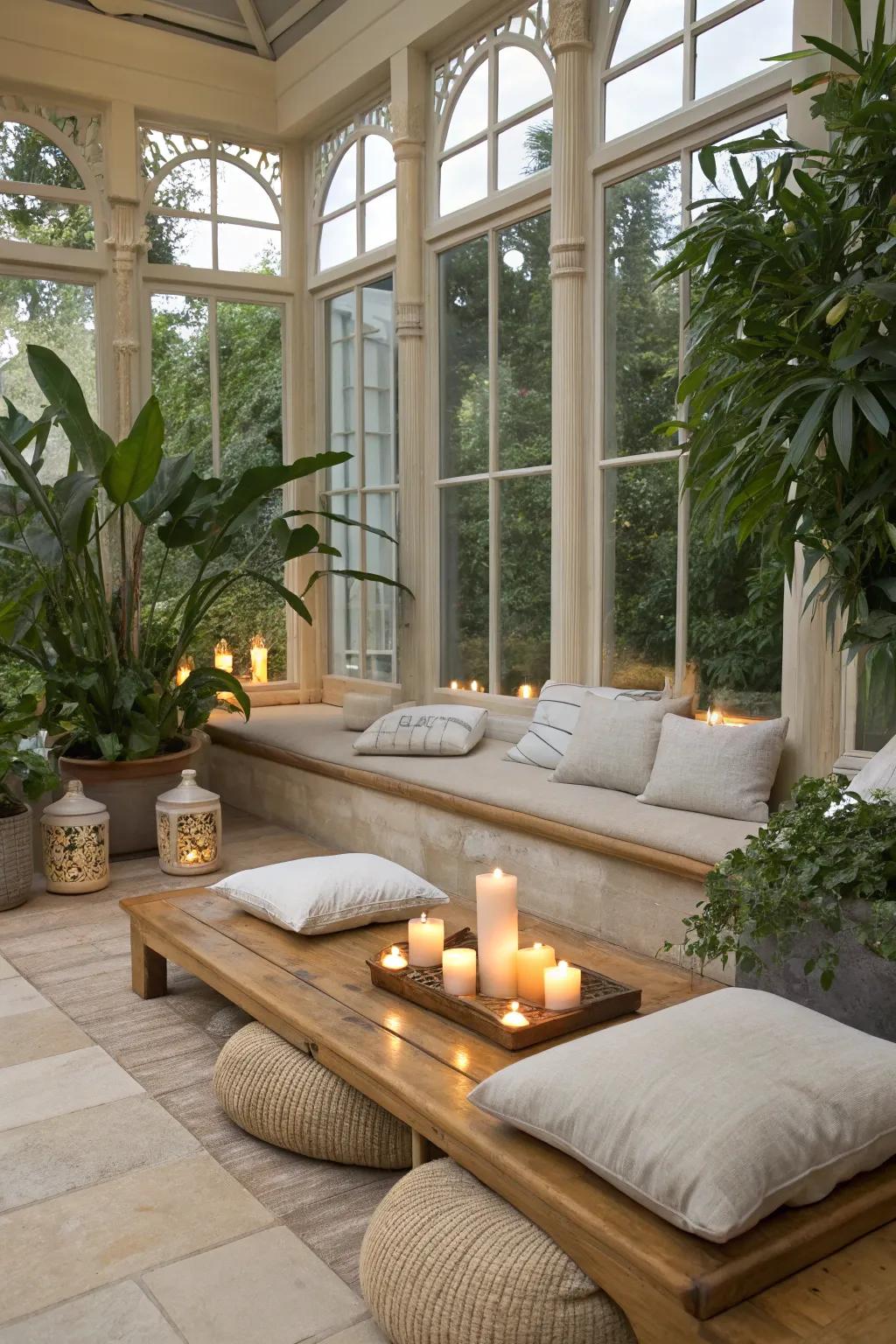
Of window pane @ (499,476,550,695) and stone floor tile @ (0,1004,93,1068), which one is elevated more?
window pane @ (499,476,550,695)

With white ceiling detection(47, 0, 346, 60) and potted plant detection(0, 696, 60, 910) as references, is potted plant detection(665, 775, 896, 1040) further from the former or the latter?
white ceiling detection(47, 0, 346, 60)

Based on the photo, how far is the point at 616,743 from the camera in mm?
3762

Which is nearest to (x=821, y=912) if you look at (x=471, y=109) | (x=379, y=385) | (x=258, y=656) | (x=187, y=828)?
(x=187, y=828)

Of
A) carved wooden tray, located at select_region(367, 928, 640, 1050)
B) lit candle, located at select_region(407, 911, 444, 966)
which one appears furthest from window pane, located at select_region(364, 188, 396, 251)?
carved wooden tray, located at select_region(367, 928, 640, 1050)

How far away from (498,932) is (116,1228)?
2.82 feet

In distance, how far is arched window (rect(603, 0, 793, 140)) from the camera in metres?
3.61

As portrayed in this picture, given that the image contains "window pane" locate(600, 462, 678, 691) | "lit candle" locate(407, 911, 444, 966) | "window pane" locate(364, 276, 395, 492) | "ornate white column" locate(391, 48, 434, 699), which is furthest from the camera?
"window pane" locate(364, 276, 395, 492)

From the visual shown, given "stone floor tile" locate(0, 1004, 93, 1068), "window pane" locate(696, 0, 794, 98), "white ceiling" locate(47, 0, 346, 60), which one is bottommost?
"stone floor tile" locate(0, 1004, 93, 1068)

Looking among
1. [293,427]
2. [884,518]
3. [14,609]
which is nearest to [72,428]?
[14,609]

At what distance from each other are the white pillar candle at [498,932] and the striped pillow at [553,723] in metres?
1.81

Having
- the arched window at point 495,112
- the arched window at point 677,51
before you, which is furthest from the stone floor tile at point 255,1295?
the arched window at point 495,112

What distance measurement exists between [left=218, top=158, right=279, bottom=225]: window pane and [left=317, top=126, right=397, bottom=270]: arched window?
11.7 inches

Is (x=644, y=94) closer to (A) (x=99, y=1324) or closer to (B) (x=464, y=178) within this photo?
(B) (x=464, y=178)

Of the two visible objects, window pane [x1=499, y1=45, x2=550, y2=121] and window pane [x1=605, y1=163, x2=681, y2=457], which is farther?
window pane [x1=499, y1=45, x2=550, y2=121]
